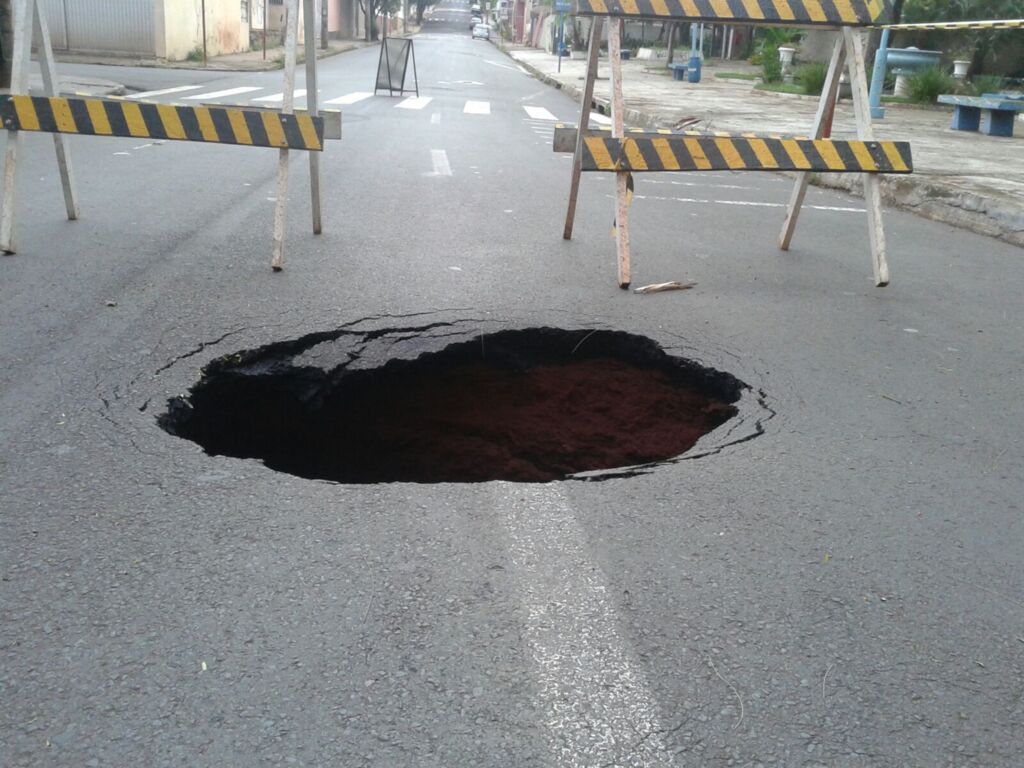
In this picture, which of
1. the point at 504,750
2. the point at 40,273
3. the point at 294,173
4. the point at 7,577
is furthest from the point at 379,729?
the point at 294,173

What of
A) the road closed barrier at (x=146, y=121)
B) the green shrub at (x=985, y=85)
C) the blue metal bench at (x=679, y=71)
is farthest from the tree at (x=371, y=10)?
the road closed barrier at (x=146, y=121)

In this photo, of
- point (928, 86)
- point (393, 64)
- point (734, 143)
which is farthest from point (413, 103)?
point (734, 143)

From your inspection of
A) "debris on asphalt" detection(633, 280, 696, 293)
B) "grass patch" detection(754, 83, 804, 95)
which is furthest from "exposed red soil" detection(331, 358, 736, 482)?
"grass patch" detection(754, 83, 804, 95)

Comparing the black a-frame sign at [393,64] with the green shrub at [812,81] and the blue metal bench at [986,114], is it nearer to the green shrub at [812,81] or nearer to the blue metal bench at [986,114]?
the green shrub at [812,81]

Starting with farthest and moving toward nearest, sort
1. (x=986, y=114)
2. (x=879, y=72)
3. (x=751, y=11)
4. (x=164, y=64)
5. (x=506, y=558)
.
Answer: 1. (x=164, y=64)
2. (x=879, y=72)
3. (x=986, y=114)
4. (x=751, y=11)
5. (x=506, y=558)

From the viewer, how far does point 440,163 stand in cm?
1091

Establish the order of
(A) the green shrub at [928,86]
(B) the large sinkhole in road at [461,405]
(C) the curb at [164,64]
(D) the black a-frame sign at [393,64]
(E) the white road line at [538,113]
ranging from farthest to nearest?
(C) the curb at [164,64] < (D) the black a-frame sign at [393,64] < (A) the green shrub at [928,86] < (E) the white road line at [538,113] < (B) the large sinkhole in road at [461,405]

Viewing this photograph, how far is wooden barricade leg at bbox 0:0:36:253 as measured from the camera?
18.9 ft

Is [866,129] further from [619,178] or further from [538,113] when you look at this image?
[538,113]

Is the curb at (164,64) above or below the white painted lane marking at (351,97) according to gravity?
above

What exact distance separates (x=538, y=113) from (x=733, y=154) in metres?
14.1

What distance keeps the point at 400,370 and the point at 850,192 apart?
762 centimetres

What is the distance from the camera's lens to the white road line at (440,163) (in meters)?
10.2

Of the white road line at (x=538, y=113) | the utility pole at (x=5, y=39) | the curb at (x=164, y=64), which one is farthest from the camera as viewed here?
the curb at (x=164, y=64)
